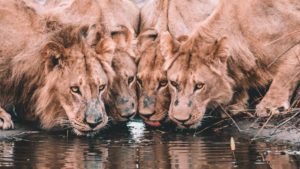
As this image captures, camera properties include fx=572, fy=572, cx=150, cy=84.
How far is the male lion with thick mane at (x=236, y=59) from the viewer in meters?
6.03

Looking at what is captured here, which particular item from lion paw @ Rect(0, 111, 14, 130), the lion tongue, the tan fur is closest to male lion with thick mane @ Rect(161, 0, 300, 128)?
the lion tongue

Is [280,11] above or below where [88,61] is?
above

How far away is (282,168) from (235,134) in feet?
5.90

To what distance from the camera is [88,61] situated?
5.80 meters

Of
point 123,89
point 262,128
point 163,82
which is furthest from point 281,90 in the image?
point 123,89

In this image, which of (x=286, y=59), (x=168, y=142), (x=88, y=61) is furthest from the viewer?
(x=286, y=59)

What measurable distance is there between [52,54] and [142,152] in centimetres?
154

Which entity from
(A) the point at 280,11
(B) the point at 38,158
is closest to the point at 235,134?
(A) the point at 280,11

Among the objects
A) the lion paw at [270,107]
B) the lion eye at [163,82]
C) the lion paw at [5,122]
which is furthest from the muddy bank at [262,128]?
the lion paw at [5,122]

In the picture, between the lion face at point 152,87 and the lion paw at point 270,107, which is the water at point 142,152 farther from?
the lion paw at point 270,107

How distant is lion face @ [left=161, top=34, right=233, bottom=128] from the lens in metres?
5.90

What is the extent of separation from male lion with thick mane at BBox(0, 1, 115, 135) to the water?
23cm

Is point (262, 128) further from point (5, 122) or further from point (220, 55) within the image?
point (5, 122)

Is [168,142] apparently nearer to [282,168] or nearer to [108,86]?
[108,86]
